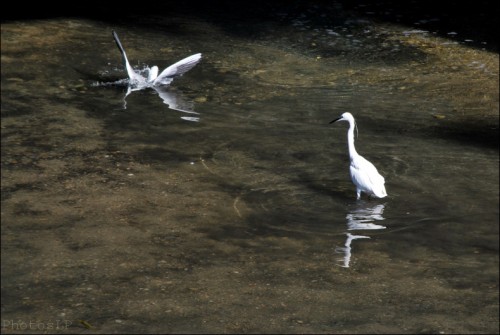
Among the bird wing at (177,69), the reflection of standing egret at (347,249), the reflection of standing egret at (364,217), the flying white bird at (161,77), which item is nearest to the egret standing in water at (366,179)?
the reflection of standing egret at (364,217)

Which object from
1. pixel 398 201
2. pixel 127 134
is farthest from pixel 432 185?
pixel 127 134

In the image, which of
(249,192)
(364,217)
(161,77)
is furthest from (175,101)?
(364,217)

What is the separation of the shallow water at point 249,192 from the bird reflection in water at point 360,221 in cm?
2

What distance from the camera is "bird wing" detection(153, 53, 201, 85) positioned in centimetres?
923

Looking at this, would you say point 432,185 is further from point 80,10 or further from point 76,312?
Answer: point 80,10

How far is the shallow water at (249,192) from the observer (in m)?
4.95

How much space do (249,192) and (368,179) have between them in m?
0.84

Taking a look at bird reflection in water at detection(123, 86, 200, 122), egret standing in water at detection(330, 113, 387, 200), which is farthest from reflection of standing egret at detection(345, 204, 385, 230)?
bird reflection in water at detection(123, 86, 200, 122)

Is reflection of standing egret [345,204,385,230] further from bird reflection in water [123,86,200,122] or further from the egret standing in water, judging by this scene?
bird reflection in water [123,86,200,122]

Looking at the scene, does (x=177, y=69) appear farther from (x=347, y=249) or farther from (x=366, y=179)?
(x=347, y=249)

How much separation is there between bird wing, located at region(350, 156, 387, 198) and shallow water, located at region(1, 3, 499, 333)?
0.14m

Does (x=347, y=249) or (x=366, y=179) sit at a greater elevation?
(x=366, y=179)

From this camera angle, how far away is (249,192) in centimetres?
657

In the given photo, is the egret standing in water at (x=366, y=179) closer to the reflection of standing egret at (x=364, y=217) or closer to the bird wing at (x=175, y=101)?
the reflection of standing egret at (x=364, y=217)
